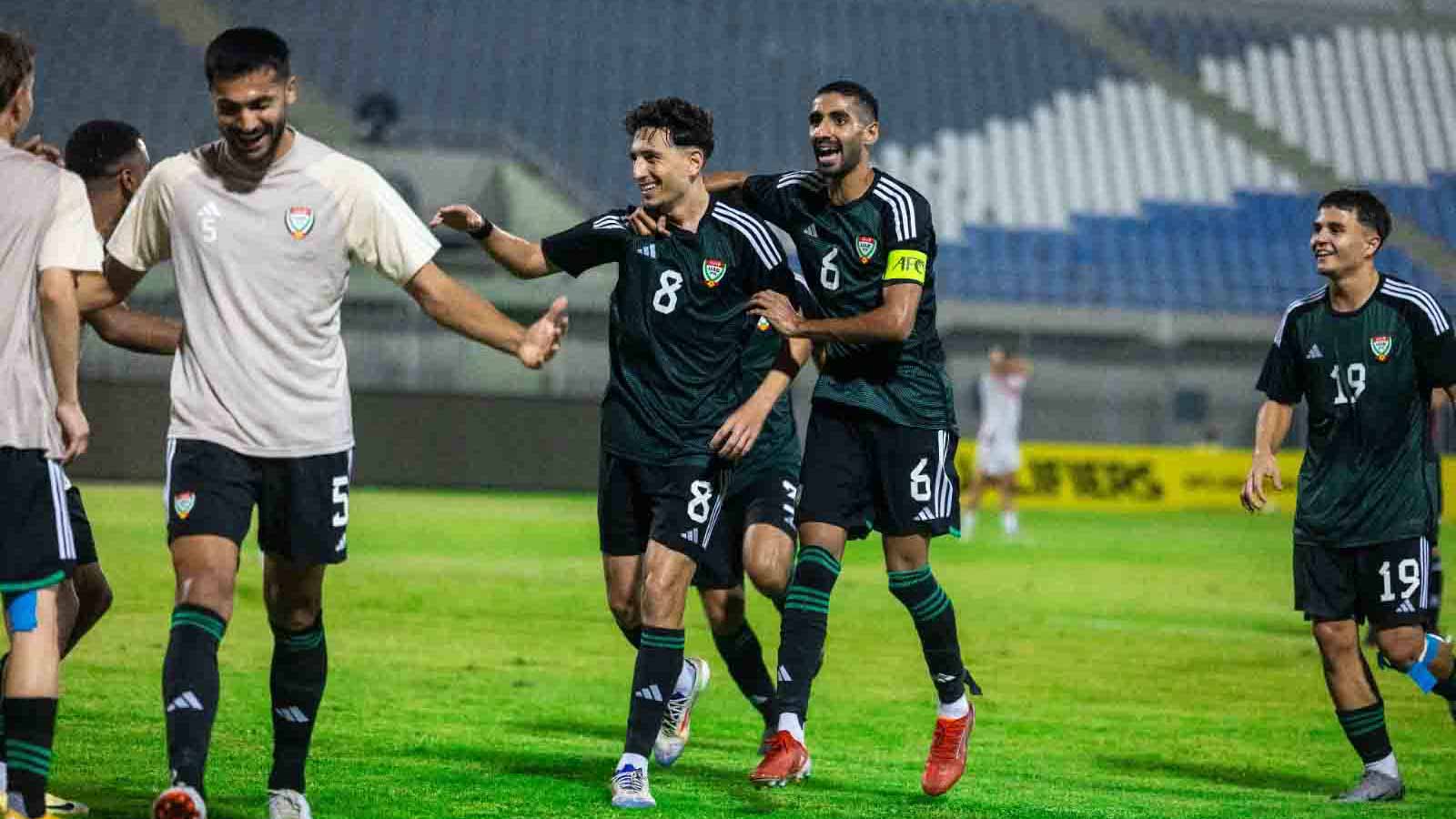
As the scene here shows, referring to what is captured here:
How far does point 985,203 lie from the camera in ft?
121

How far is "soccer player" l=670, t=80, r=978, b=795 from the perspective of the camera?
667 cm

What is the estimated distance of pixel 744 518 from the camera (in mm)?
7363

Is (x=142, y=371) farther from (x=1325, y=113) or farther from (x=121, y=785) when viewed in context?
(x=1325, y=113)

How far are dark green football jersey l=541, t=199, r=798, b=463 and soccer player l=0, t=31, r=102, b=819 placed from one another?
2029mm

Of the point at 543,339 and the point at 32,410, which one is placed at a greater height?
the point at 543,339

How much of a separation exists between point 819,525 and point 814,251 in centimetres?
102

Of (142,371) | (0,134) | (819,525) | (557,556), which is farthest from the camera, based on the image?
(142,371)

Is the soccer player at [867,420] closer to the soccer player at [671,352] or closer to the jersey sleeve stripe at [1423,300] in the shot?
the soccer player at [671,352]

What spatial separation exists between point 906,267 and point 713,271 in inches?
27.0

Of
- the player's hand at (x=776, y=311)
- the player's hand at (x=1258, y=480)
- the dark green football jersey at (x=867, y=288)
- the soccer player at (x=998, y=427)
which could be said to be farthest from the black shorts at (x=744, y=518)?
→ the soccer player at (x=998, y=427)

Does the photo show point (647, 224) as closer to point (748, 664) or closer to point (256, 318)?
point (256, 318)

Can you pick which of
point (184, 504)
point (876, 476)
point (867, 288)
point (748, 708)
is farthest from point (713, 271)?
point (748, 708)

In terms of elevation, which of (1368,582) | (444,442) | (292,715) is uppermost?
(1368,582)

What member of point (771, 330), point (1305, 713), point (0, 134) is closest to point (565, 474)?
point (1305, 713)
